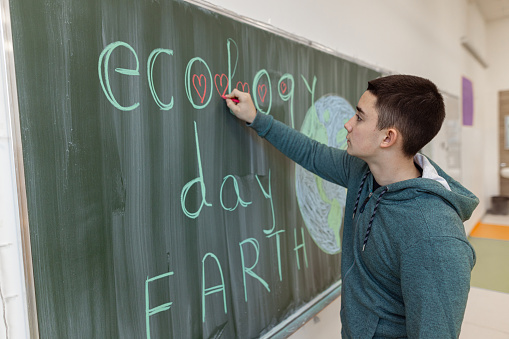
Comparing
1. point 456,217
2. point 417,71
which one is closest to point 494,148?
point 417,71

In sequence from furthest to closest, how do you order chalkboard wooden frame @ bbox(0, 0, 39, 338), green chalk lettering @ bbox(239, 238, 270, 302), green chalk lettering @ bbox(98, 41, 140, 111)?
1. green chalk lettering @ bbox(239, 238, 270, 302)
2. green chalk lettering @ bbox(98, 41, 140, 111)
3. chalkboard wooden frame @ bbox(0, 0, 39, 338)

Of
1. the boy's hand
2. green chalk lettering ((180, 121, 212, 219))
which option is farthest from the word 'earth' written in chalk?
the boy's hand

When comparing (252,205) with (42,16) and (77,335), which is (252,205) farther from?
(42,16)

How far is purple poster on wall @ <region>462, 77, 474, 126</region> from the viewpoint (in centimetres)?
415

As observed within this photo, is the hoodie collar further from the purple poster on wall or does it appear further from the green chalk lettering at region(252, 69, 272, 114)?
the purple poster on wall

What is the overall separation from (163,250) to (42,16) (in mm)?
610

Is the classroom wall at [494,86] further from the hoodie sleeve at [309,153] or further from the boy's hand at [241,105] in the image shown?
A: the boy's hand at [241,105]

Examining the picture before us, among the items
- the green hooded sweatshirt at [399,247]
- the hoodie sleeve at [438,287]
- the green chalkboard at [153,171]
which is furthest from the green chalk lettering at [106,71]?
the hoodie sleeve at [438,287]

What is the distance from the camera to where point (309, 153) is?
1.22 meters

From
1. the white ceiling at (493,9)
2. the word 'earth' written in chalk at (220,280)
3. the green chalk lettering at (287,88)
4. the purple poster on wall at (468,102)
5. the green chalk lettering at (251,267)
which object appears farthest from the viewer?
the white ceiling at (493,9)

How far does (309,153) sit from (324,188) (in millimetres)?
439

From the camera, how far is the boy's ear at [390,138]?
0.93 m

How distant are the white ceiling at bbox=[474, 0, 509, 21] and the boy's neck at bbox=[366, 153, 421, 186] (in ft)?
15.7

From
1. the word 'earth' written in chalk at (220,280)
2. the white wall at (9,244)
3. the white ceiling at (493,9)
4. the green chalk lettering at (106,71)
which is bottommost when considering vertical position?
the word 'earth' written in chalk at (220,280)
